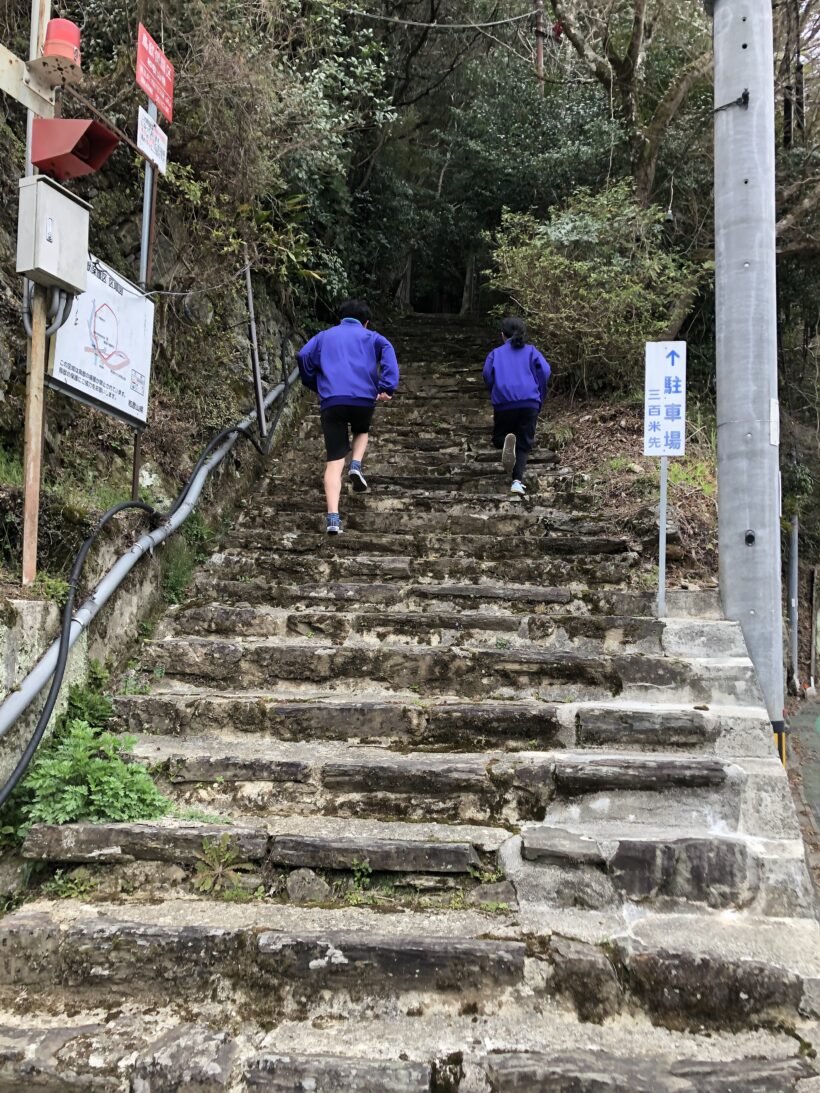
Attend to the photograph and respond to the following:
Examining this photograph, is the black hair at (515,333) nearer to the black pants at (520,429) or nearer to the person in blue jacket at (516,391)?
the person in blue jacket at (516,391)

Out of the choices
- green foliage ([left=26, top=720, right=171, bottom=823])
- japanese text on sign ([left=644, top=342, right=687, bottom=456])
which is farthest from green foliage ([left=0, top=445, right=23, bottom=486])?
japanese text on sign ([left=644, top=342, right=687, bottom=456])

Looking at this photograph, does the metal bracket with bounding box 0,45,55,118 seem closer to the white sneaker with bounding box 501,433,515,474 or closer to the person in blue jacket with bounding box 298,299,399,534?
the person in blue jacket with bounding box 298,299,399,534

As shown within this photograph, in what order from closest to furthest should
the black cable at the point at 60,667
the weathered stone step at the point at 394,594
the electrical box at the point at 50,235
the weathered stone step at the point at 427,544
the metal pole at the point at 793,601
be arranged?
the black cable at the point at 60,667, the electrical box at the point at 50,235, the weathered stone step at the point at 394,594, the weathered stone step at the point at 427,544, the metal pole at the point at 793,601

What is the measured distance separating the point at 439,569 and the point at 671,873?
2.24 meters

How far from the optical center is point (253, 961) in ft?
7.31

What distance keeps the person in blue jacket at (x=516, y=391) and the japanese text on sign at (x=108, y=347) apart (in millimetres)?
2763

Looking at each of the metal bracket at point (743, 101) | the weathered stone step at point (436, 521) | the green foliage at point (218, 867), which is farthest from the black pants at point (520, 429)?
the green foliage at point (218, 867)

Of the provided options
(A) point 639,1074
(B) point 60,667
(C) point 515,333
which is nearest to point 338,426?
(C) point 515,333

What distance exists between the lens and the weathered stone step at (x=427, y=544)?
15.1ft

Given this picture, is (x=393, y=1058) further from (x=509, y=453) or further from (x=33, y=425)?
(x=509, y=453)

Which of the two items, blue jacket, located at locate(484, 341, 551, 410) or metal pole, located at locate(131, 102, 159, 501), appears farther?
blue jacket, located at locate(484, 341, 551, 410)

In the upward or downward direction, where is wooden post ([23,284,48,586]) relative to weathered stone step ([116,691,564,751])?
upward

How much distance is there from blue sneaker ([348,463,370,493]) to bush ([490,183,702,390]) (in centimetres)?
286

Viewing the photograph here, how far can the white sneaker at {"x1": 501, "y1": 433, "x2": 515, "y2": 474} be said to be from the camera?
18.7ft
